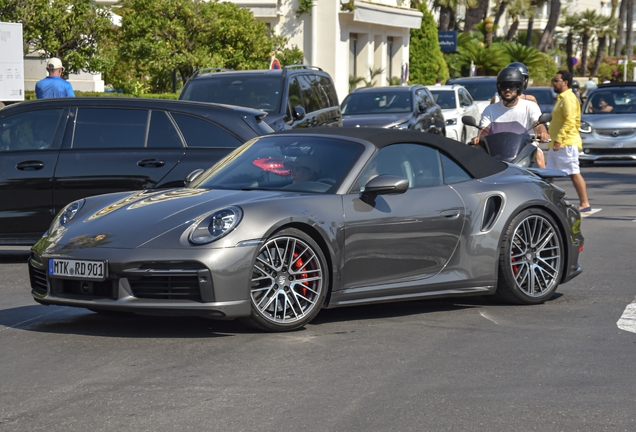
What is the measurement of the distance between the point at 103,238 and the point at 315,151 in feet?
5.41

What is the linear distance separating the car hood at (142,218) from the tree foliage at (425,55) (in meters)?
45.2

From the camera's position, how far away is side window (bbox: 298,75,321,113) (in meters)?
15.7

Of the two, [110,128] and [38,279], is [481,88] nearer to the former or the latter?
[110,128]

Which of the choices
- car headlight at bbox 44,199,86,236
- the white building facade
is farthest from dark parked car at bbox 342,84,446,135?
the white building facade

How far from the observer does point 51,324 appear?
7.61 metres

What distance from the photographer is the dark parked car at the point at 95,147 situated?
1070 cm

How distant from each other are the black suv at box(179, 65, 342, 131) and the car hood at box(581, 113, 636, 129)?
9.42 m

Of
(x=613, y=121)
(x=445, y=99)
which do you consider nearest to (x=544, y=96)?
(x=445, y=99)

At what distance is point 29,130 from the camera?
432 inches

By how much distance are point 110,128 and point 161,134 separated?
1.59 ft

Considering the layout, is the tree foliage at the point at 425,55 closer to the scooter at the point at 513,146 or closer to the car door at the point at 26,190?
the scooter at the point at 513,146

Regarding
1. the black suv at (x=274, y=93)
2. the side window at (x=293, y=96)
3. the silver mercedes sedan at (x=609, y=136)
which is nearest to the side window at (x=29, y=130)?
the black suv at (x=274, y=93)

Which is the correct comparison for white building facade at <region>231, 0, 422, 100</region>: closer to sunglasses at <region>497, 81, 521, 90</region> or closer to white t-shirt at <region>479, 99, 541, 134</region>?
white t-shirt at <region>479, 99, 541, 134</region>

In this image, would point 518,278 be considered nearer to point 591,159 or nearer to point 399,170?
point 399,170
